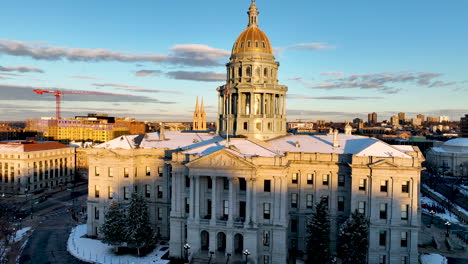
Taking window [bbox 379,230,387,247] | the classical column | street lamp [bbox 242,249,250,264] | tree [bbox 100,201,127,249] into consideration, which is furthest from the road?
window [bbox 379,230,387,247]

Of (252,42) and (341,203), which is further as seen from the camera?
(252,42)

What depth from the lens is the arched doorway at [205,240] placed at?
53000 millimetres

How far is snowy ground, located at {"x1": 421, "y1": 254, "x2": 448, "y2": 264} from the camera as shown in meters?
51.5

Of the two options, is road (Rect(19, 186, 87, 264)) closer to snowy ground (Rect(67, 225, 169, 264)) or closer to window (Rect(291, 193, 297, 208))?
snowy ground (Rect(67, 225, 169, 264))

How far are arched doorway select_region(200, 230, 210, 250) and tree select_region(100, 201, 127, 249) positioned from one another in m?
11.9

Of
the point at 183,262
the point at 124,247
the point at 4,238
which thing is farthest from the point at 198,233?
the point at 4,238

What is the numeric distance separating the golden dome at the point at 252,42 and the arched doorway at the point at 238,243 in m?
35.5

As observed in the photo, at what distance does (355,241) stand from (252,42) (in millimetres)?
40799

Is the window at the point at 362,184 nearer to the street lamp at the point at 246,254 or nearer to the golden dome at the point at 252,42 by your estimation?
the street lamp at the point at 246,254

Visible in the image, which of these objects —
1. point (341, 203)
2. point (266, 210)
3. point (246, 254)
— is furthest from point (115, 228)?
point (341, 203)

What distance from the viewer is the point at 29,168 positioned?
99500mm

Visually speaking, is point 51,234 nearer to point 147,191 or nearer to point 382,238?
point 147,191

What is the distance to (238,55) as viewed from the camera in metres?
68.8

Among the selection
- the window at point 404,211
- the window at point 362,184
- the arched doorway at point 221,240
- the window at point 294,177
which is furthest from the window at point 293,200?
the window at point 404,211
